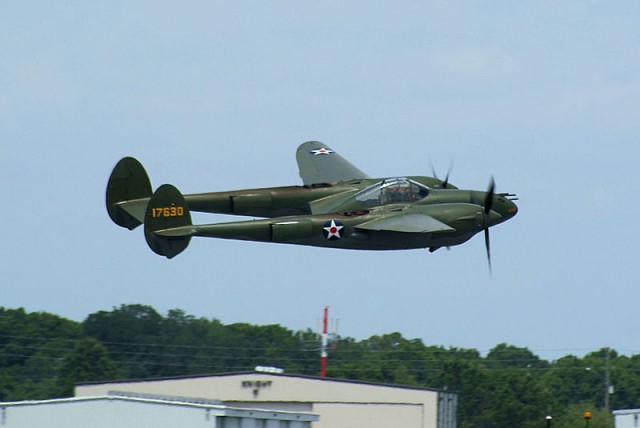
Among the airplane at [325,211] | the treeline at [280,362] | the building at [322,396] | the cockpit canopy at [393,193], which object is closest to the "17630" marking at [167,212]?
the airplane at [325,211]

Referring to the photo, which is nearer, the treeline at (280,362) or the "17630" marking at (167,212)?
the "17630" marking at (167,212)

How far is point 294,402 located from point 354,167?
428 inches

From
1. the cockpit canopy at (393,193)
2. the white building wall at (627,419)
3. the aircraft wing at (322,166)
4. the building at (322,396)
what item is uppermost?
the aircraft wing at (322,166)

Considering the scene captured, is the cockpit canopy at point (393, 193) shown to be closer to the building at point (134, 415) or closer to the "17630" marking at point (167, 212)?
the "17630" marking at point (167, 212)

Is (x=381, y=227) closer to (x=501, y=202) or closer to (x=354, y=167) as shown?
(x=501, y=202)

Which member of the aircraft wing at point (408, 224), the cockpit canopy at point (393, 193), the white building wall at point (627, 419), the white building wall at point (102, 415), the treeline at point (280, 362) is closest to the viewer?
the white building wall at point (102, 415)

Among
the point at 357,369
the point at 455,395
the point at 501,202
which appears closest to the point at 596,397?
the point at 357,369

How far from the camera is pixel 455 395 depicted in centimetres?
5759

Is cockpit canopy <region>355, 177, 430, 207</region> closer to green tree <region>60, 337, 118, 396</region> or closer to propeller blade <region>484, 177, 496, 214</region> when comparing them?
propeller blade <region>484, 177, 496, 214</region>

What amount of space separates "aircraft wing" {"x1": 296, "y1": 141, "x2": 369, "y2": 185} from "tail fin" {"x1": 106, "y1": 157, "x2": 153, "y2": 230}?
25.7 ft

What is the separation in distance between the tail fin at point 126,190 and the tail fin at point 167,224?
175 inches

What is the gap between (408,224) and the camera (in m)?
44.2

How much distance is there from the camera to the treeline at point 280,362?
12812cm

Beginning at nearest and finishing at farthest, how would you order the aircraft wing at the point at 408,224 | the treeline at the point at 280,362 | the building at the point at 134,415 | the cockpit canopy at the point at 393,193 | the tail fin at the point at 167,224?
the building at the point at 134,415, the tail fin at the point at 167,224, the aircraft wing at the point at 408,224, the cockpit canopy at the point at 393,193, the treeline at the point at 280,362
